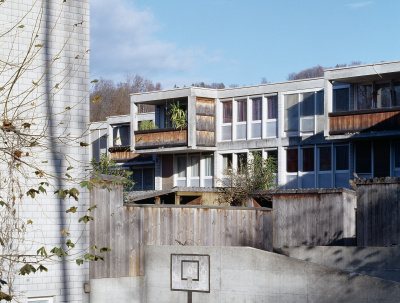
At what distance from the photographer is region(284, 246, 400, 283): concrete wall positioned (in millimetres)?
16516

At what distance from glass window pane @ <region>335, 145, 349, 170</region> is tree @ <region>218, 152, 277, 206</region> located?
3.10m

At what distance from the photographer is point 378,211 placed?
62.2ft

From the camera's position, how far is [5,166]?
1384 cm

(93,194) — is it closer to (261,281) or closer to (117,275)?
(117,275)

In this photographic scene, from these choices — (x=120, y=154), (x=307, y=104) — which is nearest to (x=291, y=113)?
(x=307, y=104)

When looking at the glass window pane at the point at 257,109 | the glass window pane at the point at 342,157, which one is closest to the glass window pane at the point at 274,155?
the glass window pane at the point at 257,109

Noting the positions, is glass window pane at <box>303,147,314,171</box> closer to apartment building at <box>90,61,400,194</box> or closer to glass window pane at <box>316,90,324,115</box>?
apartment building at <box>90,61,400,194</box>

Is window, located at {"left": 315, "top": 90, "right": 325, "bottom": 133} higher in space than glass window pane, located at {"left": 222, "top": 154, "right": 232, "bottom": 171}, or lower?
higher

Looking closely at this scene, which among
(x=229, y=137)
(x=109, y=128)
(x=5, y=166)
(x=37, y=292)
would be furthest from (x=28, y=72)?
(x=109, y=128)

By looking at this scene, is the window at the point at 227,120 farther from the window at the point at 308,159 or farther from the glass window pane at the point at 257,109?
the window at the point at 308,159

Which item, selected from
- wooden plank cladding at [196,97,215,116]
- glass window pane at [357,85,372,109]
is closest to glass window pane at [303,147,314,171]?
glass window pane at [357,85,372,109]

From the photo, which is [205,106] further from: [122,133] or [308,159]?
[122,133]

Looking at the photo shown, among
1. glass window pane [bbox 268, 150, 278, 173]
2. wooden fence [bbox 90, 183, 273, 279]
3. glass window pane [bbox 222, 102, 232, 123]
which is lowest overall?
wooden fence [bbox 90, 183, 273, 279]

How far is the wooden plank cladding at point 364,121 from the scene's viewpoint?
106 ft
